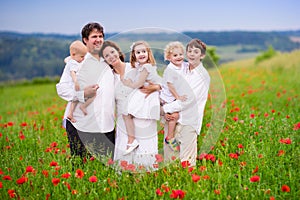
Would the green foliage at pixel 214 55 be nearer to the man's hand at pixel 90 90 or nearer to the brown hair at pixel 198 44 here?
the brown hair at pixel 198 44

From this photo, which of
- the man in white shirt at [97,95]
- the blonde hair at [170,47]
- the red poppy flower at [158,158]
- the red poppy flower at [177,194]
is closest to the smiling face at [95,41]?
the man in white shirt at [97,95]

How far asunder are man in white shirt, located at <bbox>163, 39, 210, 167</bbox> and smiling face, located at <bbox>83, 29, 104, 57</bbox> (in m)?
1.04

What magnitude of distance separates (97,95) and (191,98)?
1129 mm

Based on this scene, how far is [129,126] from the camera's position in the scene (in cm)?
438

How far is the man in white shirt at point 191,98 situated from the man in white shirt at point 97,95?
28.6 inches

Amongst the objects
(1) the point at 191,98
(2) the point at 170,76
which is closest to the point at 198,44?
(2) the point at 170,76

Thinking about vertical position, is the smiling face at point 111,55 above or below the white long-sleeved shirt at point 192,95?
above

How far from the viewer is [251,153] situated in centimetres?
447

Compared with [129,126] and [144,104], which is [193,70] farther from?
[129,126]

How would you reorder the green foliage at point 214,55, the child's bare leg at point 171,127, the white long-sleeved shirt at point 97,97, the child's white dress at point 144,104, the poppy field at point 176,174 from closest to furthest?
the poppy field at point 176,174 → the child's white dress at point 144,104 → the white long-sleeved shirt at point 97,97 → the child's bare leg at point 171,127 → the green foliage at point 214,55

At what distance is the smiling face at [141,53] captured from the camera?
397cm

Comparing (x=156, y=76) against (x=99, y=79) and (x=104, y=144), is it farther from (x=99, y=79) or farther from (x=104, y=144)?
(x=104, y=144)

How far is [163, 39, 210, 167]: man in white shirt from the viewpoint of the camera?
4.21 m

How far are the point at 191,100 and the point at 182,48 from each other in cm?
62
